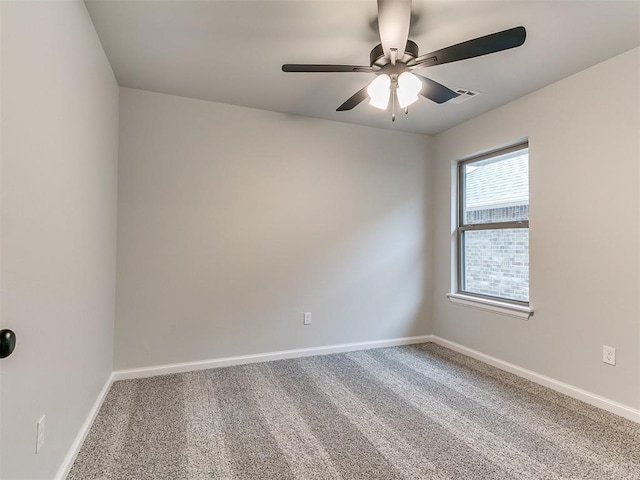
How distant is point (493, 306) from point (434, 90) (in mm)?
2052

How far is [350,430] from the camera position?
79.3 inches

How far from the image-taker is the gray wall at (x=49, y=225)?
113 cm

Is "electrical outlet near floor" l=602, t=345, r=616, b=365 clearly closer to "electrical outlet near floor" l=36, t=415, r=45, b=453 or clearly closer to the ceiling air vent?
the ceiling air vent

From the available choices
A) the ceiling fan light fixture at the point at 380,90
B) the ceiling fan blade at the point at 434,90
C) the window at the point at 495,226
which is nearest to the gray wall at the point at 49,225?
the ceiling fan light fixture at the point at 380,90

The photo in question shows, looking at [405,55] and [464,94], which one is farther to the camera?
[464,94]

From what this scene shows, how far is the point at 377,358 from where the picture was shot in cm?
327

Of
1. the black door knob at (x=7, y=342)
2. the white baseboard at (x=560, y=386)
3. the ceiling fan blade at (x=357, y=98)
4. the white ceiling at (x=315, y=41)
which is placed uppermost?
the white ceiling at (x=315, y=41)

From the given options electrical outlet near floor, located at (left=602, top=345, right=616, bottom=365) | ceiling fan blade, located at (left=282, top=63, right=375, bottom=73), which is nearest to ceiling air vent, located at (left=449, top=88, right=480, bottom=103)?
ceiling fan blade, located at (left=282, top=63, right=375, bottom=73)

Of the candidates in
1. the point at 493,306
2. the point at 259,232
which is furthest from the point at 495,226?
the point at 259,232

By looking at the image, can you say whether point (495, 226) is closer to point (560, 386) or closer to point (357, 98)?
point (560, 386)

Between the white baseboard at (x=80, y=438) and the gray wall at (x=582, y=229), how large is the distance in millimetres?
3162

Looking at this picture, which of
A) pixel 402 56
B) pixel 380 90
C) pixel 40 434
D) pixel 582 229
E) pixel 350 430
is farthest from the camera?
pixel 582 229

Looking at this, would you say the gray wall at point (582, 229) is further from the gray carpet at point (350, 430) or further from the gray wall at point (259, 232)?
the gray wall at point (259, 232)

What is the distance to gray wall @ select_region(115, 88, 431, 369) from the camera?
2793mm
